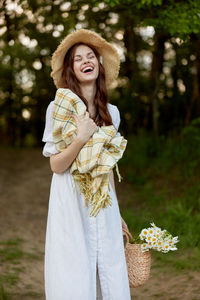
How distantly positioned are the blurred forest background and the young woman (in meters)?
1.73

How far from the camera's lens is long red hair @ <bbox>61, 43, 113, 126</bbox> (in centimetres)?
240

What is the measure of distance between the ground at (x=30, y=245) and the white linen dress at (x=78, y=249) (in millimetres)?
1473

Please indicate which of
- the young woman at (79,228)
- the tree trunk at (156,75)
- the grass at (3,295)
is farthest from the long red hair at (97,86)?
the tree trunk at (156,75)

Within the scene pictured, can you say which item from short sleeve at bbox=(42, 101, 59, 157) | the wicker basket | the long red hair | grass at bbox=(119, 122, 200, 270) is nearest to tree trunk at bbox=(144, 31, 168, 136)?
grass at bbox=(119, 122, 200, 270)

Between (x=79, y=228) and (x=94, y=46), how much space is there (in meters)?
1.13

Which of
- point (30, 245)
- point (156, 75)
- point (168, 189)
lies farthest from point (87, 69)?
point (156, 75)

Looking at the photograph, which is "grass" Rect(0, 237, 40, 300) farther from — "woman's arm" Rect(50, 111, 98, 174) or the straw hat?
the straw hat

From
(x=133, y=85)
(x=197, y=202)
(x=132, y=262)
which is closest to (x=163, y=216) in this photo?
(x=197, y=202)

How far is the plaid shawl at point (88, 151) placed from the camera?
2.14 m

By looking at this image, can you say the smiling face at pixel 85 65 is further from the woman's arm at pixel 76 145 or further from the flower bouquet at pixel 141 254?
the flower bouquet at pixel 141 254

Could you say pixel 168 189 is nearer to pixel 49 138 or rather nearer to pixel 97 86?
pixel 97 86

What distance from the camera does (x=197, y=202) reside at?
5.97m

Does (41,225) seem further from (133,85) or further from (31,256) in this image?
(133,85)

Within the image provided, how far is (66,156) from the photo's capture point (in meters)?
2.17
